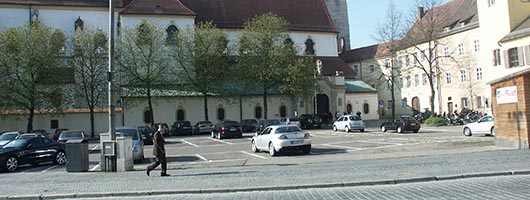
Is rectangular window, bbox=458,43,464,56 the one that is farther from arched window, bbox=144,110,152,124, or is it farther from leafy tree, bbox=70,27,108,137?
leafy tree, bbox=70,27,108,137

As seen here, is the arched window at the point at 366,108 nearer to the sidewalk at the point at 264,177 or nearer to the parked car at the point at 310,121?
the parked car at the point at 310,121

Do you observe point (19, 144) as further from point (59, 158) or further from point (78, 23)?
point (78, 23)

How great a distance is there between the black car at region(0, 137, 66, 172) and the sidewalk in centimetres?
391

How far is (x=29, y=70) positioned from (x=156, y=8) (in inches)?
693

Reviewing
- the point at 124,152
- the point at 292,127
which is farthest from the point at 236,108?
the point at 124,152

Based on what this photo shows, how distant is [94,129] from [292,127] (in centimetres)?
3529

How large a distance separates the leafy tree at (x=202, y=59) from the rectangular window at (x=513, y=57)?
29.0 m

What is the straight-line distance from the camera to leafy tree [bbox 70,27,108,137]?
51.6 metres

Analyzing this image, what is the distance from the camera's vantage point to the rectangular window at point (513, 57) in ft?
140

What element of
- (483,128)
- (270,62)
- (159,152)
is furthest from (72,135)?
(270,62)

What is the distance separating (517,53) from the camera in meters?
42.5

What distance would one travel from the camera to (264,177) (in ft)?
48.0

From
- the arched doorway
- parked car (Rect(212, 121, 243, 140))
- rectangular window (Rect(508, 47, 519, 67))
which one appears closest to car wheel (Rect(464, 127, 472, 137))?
rectangular window (Rect(508, 47, 519, 67))

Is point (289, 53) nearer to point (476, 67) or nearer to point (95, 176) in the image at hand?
point (476, 67)
